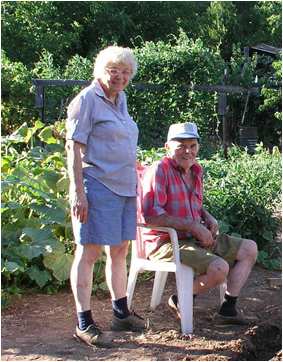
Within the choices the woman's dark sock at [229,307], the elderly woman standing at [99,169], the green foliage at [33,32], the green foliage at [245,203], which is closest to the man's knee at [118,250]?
the elderly woman standing at [99,169]

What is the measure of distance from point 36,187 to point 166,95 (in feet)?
24.9

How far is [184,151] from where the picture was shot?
3.70m

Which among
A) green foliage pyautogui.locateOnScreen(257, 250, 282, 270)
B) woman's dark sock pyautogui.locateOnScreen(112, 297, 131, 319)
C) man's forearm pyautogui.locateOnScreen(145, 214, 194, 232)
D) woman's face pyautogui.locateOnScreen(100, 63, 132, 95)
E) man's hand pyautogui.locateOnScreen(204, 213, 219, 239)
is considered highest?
woman's face pyautogui.locateOnScreen(100, 63, 132, 95)

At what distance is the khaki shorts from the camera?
141 inches

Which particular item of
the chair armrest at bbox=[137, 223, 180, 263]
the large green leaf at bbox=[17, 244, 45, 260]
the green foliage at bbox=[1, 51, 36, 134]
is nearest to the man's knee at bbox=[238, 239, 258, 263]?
the chair armrest at bbox=[137, 223, 180, 263]

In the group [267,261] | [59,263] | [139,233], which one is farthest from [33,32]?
[139,233]

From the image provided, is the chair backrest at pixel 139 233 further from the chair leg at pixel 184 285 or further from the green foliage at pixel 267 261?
the green foliage at pixel 267 261

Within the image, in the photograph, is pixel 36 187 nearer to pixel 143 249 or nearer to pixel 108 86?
pixel 143 249

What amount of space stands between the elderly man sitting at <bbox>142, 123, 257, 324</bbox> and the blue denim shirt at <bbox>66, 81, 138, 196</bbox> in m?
0.33

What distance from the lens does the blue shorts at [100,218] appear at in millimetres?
3287

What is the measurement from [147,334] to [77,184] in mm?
908

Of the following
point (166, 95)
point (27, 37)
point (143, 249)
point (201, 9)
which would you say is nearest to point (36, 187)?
point (143, 249)

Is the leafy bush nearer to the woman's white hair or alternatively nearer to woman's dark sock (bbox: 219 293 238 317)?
woman's dark sock (bbox: 219 293 238 317)

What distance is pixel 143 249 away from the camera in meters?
3.87
